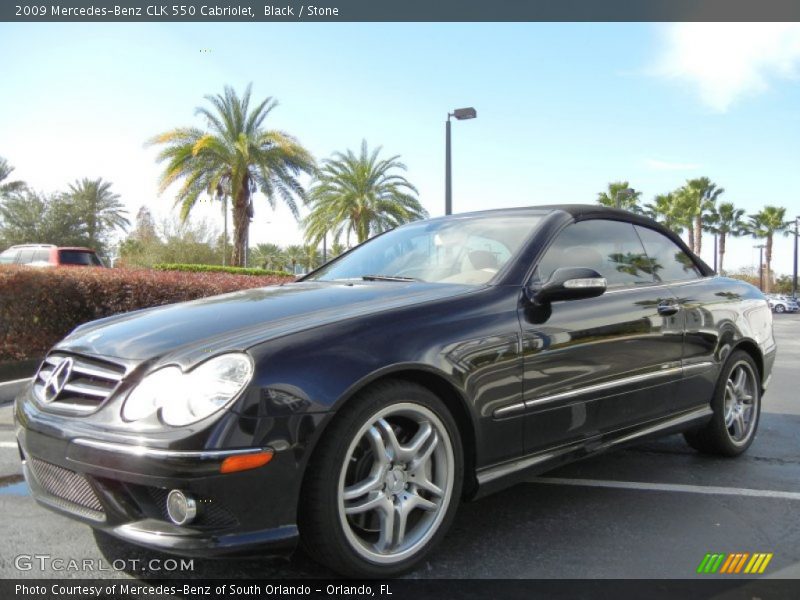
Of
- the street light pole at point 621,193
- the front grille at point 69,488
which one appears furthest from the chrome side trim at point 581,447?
the street light pole at point 621,193

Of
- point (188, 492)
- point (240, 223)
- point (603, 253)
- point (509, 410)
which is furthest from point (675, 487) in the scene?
point (240, 223)

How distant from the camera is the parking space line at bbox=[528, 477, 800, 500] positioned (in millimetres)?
3633

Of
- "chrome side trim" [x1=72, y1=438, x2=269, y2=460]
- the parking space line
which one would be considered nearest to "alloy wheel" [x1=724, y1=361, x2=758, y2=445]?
the parking space line

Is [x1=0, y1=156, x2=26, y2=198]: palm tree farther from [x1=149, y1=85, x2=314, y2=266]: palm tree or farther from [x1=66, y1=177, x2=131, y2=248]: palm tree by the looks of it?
[x1=149, y1=85, x2=314, y2=266]: palm tree

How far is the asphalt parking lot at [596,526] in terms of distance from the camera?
2.67 metres

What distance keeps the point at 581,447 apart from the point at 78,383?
86.2 inches

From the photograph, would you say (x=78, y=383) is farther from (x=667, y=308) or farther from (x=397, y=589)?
(x=667, y=308)

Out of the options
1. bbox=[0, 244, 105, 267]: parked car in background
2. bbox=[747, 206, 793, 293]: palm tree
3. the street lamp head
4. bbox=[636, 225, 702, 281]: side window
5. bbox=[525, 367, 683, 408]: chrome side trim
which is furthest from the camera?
bbox=[747, 206, 793, 293]: palm tree

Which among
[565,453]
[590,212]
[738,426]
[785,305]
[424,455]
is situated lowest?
[785,305]

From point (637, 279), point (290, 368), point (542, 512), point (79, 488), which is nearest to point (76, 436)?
point (79, 488)

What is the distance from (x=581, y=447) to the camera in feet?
10.5

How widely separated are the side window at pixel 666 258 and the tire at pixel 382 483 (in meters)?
2.04

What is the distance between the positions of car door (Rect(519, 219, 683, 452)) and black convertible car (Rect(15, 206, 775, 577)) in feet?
0.03

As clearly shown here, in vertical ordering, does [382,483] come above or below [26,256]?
below
